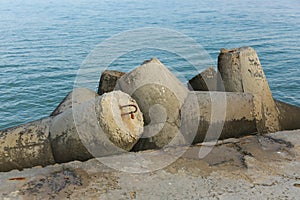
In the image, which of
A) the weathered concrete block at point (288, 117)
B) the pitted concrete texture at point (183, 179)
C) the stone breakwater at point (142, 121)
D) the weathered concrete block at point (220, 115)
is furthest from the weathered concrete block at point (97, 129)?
the weathered concrete block at point (288, 117)

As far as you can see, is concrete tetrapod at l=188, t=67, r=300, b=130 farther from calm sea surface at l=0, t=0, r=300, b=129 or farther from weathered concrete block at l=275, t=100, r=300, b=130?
calm sea surface at l=0, t=0, r=300, b=129

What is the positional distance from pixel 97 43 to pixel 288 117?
1360 cm

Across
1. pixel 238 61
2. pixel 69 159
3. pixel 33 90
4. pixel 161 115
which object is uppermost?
pixel 238 61

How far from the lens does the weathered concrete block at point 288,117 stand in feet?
17.2

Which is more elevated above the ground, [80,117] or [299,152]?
[80,117]

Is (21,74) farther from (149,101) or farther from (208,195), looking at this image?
(208,195)

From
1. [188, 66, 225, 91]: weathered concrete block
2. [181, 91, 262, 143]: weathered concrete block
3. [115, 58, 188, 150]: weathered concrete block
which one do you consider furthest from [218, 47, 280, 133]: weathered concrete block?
[115, 58, 188, 150]: weathered concrete block

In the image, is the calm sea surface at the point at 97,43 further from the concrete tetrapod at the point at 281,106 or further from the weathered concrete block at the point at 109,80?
the concrete tetrapod at the point at 281,106

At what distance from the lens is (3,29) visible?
71.5ft

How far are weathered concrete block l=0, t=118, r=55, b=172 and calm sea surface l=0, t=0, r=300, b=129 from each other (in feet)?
16.3

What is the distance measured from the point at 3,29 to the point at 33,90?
1204 centimetres

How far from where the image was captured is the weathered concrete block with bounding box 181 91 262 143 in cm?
461

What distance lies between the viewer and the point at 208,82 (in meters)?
5.84

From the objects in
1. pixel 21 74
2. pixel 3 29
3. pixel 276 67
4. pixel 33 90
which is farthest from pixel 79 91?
pixel 3 29
